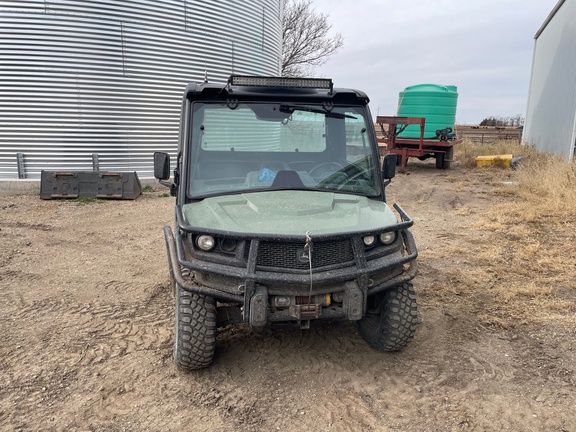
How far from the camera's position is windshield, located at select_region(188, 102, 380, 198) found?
12.5 ft

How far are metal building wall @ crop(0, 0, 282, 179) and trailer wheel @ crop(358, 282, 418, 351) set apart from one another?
9088mm

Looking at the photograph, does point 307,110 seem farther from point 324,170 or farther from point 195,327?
point 195,327

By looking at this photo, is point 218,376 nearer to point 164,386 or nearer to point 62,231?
point 164,386

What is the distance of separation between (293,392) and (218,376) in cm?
58

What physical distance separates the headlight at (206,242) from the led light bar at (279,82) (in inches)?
58.1

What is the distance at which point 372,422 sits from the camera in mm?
2904

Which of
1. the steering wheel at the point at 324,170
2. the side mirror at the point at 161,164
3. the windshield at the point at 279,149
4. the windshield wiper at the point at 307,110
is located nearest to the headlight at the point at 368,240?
the windshield at the point at 279,149

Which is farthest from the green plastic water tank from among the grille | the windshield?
the grille

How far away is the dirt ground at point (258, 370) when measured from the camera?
2932 mm

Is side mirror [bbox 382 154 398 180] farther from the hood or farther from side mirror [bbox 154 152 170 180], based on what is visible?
side mirror [bbox 154 152 170 180]

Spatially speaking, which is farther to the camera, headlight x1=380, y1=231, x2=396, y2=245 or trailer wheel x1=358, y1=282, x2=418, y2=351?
trailer wheel x1=358, y1=282, x2=418, y2=351

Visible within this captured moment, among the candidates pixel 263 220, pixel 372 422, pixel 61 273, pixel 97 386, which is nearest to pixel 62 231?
pixel 61 273

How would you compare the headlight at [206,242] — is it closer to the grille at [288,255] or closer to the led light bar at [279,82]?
the grille at [288,255]

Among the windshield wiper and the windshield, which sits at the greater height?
the windshield wiper
